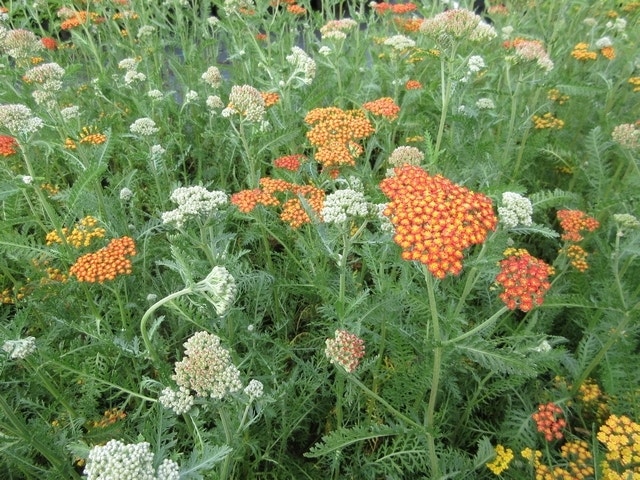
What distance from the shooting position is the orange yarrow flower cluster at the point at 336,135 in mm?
2721

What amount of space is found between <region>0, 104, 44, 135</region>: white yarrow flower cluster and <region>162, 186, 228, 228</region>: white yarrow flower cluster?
3.75 ft

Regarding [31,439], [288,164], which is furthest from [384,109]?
[31,439]

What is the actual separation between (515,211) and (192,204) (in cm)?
138

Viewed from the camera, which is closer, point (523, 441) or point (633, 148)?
point (523, 441)

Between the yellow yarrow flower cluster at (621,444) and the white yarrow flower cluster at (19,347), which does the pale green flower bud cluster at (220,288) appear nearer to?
the white yarrow flower cluster at (19,347)

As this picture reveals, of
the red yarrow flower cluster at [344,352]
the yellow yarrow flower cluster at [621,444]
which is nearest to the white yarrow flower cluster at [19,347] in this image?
the red yarrow flower cluster at [344,352]

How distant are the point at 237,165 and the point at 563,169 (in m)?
3.01

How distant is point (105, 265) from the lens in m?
2.30

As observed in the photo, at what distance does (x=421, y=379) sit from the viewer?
91.7 inches

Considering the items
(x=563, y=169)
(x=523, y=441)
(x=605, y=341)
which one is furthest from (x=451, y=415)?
(x=563, y=169)

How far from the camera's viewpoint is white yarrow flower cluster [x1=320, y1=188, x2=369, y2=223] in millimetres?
1983

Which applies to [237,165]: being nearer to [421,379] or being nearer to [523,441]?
[421,379]

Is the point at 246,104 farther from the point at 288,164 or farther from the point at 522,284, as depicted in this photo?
the point at 522,284

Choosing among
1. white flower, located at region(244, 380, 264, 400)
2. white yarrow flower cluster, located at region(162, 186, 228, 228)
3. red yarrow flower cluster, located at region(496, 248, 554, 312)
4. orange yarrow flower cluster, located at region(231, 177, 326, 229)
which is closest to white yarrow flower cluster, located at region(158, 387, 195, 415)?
white flower, located at region(244, 380, 264, 400)
